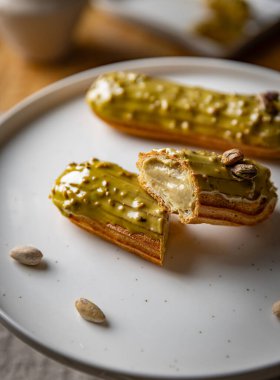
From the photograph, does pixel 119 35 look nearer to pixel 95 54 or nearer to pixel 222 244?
pixel 95 54

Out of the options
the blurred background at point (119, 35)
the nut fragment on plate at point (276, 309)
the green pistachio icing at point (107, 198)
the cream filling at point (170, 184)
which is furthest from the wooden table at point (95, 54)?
the nut fragment on plate at point (276, 309)

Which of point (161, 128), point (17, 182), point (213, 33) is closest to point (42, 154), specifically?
point (17, 182)

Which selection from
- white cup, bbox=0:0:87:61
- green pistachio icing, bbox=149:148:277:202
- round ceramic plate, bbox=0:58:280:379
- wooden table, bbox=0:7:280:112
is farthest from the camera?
wooden table, bbox=0:7:280:112

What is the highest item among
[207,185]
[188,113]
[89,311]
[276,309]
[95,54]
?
[95,54]

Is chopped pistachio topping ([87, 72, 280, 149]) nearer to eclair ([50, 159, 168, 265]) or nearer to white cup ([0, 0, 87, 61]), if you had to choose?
eclair ([50, 159, 168, 265])

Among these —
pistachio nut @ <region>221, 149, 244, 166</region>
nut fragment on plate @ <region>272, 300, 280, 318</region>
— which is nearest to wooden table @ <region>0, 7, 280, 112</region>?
pistachio nut @ <region>221, 149, 244, 166</region>

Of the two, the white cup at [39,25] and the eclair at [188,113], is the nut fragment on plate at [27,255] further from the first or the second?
the white cup at [39,25]

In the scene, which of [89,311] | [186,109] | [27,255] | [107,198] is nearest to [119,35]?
[186,109]
